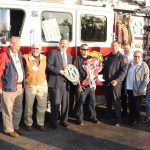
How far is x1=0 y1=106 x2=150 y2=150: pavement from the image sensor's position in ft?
21.7

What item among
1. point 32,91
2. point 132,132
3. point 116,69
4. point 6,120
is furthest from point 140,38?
point 6,120

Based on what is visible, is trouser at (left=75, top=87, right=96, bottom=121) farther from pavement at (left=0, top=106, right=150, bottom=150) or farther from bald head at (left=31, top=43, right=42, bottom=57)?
bald head at (left=31, top=43, right=42, bottom=57)

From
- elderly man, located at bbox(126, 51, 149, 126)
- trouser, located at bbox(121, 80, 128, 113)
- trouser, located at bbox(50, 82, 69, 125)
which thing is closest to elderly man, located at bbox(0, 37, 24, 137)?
trouser, located at bbox(50, 82, 69, 125)

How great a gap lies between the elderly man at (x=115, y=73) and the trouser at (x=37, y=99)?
142 centimetres

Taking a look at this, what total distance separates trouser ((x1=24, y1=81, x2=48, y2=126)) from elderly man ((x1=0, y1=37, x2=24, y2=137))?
184 mm

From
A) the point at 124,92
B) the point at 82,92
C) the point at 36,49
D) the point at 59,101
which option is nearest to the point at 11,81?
the point at 36,49

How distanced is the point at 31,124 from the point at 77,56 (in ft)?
5.82

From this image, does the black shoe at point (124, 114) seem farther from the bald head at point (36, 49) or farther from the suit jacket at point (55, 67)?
the bald head at point (36, 49)

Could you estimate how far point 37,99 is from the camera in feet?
24.3

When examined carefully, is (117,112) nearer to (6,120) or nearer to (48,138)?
(48,138)

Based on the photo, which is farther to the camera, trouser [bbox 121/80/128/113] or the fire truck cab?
trouser [bbox 121/80/128/113]

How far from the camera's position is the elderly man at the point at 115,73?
7.76m

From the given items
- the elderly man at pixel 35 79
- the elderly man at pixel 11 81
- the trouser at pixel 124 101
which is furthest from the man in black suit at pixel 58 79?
the trouser at pixel 124 101

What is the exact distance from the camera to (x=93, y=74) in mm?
7816
